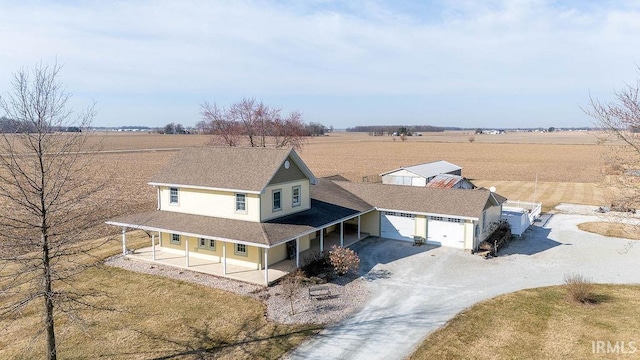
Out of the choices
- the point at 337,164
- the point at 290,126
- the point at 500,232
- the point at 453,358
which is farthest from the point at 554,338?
the point at 337,164

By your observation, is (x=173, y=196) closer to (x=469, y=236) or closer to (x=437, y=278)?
(x=437, y=278)

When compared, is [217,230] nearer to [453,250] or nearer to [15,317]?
[15,317]

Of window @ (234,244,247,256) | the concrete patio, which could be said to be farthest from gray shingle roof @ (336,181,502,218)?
window @ (234,244,247,256)

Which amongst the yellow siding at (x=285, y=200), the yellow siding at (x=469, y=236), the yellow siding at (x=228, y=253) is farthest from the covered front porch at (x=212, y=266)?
the yellow siding at (x=469, y=236)

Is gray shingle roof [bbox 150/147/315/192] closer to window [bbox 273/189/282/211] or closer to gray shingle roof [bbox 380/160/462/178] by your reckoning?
window [bbox 273/189/282/211]

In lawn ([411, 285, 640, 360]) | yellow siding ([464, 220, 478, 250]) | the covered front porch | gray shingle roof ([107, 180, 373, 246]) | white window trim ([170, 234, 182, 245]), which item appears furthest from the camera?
yellow siding ([464, 220, 478, 250])
